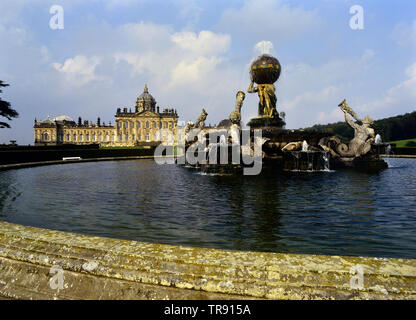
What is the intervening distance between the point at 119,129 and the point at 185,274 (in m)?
110

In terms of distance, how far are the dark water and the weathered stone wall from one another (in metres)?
1.48

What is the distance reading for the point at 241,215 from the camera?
6.02m

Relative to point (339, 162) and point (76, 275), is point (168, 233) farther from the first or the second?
point (339, 162)

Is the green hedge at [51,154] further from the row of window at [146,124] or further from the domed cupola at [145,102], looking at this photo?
the domed cupola at [145,102]

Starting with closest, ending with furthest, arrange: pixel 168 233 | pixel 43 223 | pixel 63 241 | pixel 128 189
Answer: pixel 63 241, pixel 168 233, pixel 43 223, pixel 128 189

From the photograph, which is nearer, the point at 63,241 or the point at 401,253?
the point at 63,241

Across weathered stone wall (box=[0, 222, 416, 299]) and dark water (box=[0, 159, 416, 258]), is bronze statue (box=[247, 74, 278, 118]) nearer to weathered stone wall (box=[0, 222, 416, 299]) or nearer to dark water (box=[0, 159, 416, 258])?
dark water (box=[0, 159, 416, 258])

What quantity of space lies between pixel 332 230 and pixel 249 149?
13.3 metres

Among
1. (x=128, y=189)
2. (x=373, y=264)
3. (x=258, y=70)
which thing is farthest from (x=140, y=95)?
(x=373, y=264)

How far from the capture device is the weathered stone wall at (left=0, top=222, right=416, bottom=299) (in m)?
2.31

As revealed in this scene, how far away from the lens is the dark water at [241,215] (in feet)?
14.4

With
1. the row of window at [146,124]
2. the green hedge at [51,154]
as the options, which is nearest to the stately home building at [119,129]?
the row of window at [146,124]

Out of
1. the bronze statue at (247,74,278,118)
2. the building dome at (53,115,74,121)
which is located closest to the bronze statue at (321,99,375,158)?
the bronze statue at (247,74,278,118)
